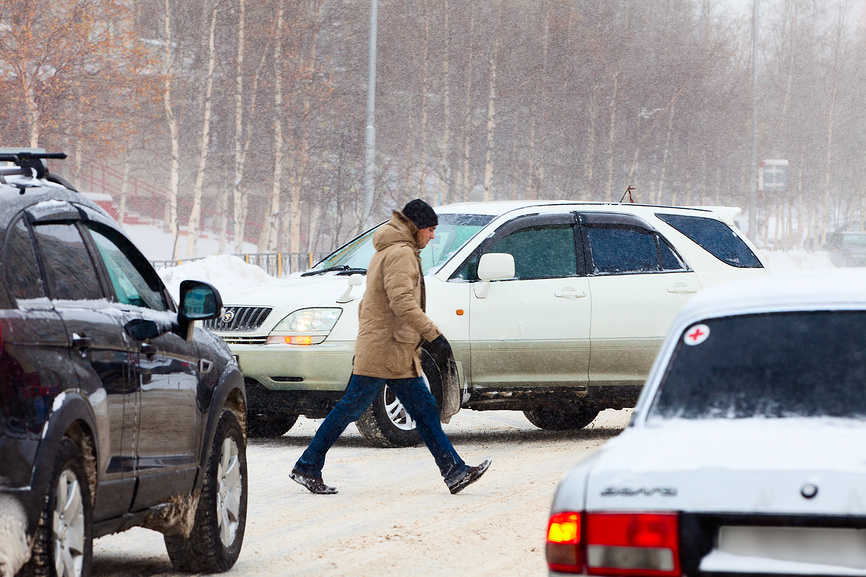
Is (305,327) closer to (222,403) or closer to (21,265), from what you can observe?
(222,403)

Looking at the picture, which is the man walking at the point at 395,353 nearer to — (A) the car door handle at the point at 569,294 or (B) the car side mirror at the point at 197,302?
(A) the car door handle at the point at 569,294

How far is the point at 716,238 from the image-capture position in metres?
11.7

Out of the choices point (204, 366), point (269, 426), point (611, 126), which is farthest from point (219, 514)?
point (611, 126)

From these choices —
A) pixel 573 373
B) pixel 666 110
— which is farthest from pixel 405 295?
pixel 666 110

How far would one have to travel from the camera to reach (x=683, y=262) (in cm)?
1127

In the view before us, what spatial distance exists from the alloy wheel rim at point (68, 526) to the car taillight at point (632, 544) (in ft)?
5.64

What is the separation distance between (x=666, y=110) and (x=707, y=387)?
213 feet

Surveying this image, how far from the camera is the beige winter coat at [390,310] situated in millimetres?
8180

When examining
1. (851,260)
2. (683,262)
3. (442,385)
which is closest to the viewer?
(442,385)

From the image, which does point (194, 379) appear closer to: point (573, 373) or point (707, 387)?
point (707, 387)

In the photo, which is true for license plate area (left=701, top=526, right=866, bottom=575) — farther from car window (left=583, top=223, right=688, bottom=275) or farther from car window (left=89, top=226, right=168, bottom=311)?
car window (left=583, top=223, right=688, bottom=275)

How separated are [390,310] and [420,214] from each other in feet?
2.05

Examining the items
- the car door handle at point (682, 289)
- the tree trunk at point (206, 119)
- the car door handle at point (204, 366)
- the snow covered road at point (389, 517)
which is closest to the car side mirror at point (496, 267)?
the snow covered road at point (389, 517)

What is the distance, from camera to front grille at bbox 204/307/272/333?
1027 centimetres
